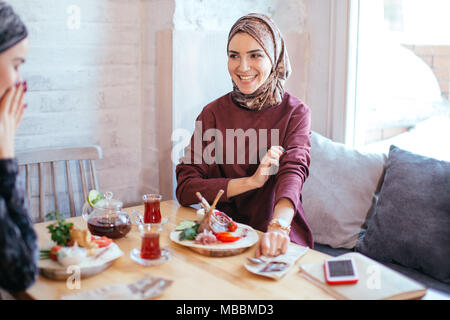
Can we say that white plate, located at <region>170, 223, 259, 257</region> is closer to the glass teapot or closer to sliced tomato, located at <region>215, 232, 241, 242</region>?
sliced tomato, located at <region>215, 232, 241, 242</region>

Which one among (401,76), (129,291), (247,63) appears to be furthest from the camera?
(401,76)

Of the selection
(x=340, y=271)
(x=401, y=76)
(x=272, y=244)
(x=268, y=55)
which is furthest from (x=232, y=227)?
(x=401, y=76)

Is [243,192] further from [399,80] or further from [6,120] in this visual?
[399,80]

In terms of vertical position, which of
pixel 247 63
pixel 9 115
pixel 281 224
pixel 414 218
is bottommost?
pixel 414 218

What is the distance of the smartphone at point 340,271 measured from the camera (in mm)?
1220

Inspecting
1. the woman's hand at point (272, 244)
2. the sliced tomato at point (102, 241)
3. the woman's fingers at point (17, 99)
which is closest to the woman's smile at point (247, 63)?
the woman's hand at point (272, 244)

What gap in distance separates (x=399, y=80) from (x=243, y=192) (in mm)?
1160

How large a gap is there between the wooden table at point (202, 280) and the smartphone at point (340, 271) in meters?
0.05

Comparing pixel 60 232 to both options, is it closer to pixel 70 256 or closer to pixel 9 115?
pixel 70 256

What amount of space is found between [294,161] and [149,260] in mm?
639

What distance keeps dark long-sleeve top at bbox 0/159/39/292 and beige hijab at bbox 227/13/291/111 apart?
3.29ft

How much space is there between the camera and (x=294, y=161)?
1.74 metres

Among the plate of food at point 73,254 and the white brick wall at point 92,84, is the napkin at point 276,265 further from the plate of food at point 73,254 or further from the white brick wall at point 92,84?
the white brick wall at point 92,84

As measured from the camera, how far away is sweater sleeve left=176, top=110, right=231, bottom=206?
181 centimetres
